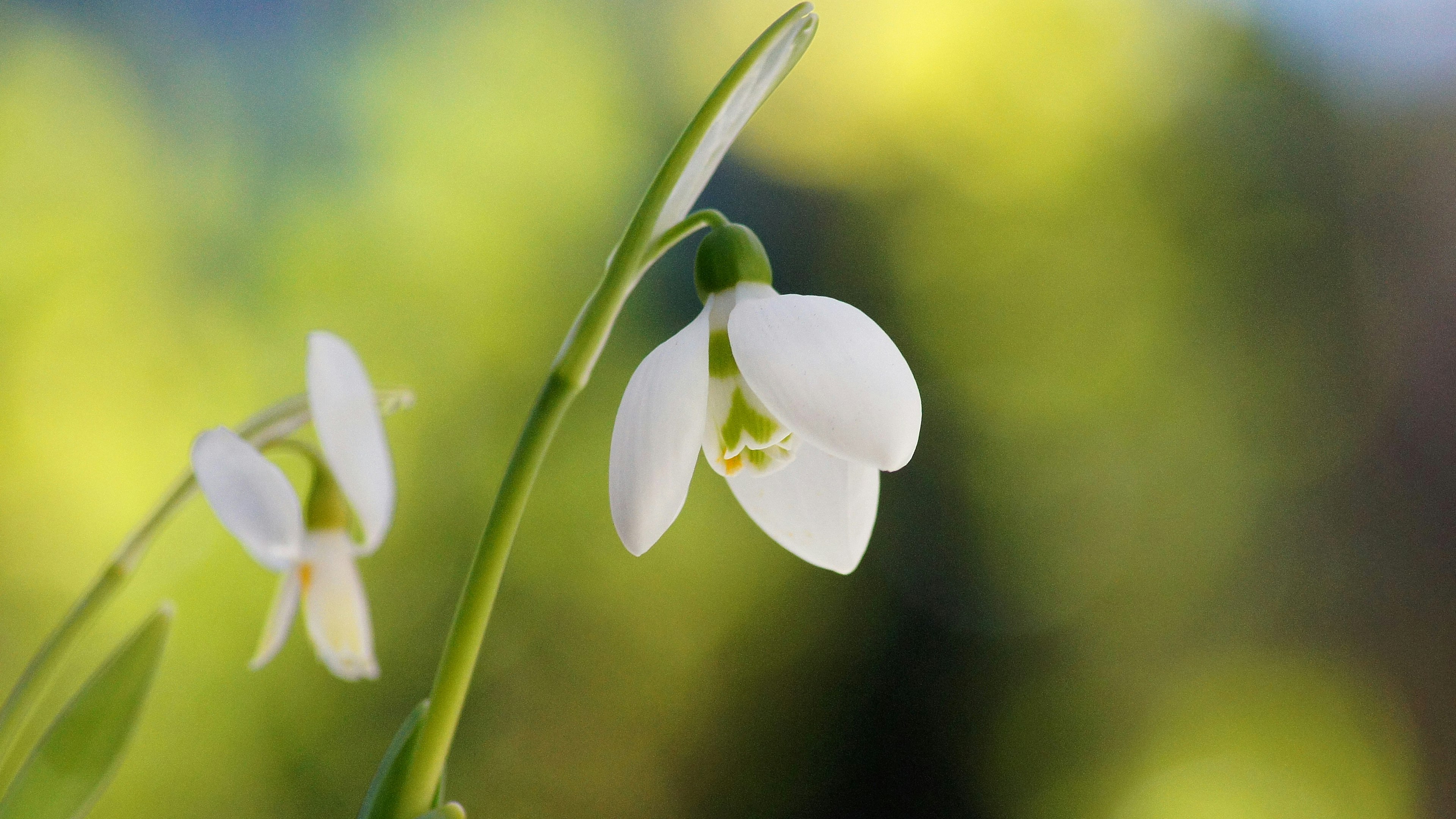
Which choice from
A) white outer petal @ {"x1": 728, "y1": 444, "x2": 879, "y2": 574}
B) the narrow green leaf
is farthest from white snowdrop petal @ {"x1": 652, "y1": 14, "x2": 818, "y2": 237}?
white outer petal @ {"x1": 728, "y1": 444, "x2": 879, "y2": 574}

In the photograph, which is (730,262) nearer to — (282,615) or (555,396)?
(555,396)

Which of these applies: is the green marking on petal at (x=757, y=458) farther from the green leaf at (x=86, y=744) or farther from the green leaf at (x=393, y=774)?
the green leaf at (x=86, y=744)

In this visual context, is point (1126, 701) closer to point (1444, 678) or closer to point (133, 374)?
point (1444, 678)

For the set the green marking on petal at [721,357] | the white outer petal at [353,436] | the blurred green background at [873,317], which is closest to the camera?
the white outer petal at [353,436]

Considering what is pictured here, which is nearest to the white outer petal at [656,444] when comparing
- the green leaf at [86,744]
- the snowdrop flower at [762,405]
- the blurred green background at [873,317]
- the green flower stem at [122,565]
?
the snowdrop flower at [762,405]

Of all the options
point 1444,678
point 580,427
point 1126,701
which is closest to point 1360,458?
point 1444,678

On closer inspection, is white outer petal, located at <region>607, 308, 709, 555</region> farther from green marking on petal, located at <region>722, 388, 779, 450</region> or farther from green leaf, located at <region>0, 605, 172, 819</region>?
green leaf, located at <region>0, 605, 172, 819</region>
